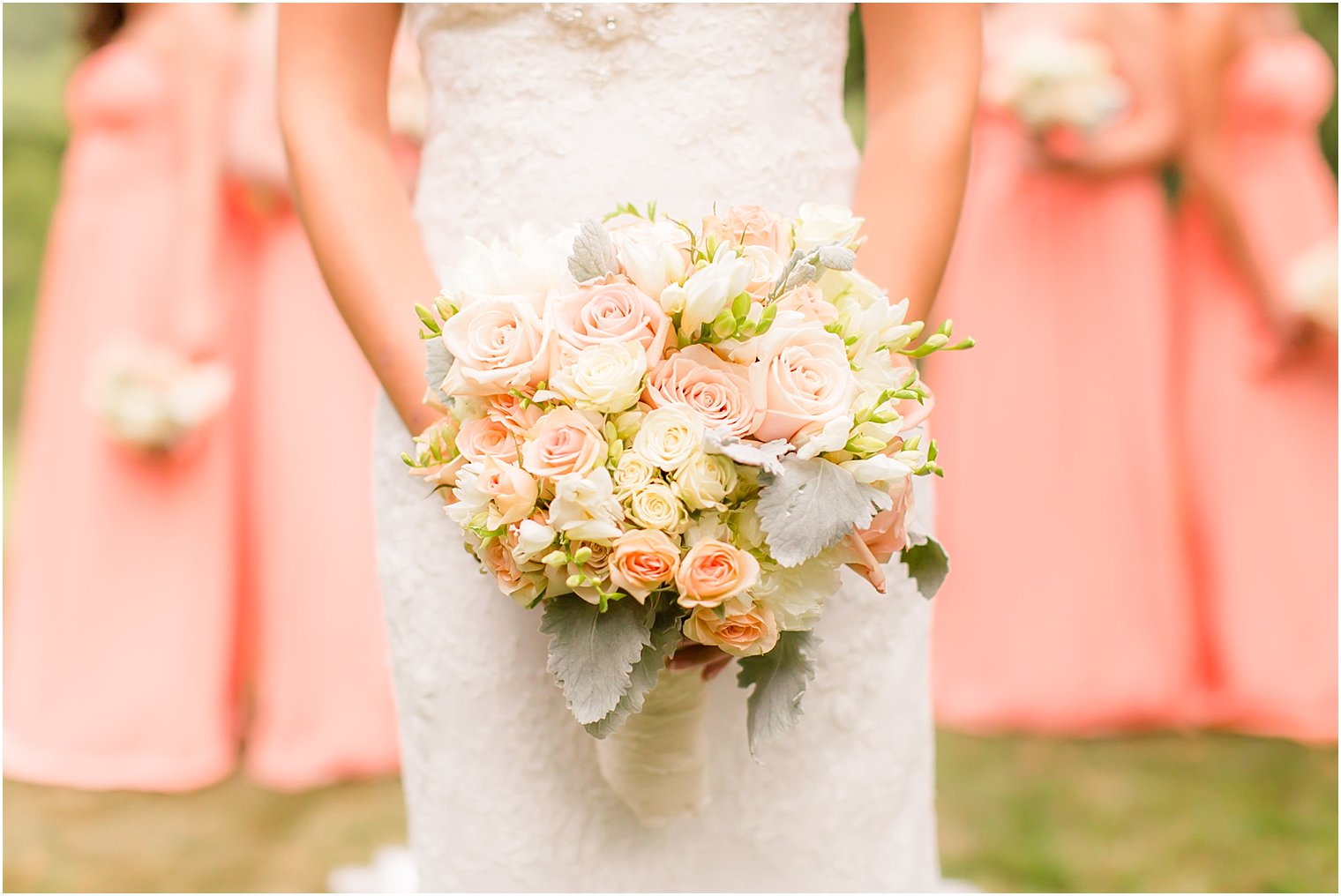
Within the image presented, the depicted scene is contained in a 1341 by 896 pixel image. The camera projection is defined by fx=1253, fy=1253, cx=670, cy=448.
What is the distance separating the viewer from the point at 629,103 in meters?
1.45

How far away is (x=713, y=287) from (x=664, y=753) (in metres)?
0.54

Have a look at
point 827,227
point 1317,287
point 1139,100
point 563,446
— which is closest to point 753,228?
point 827,227

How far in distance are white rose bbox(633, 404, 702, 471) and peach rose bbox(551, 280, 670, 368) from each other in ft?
0.17

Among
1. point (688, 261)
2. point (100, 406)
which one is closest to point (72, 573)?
point (100, 406)

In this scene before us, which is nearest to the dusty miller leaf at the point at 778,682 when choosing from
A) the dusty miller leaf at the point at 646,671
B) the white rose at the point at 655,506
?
the dusty miller leaf at the point at 646,671

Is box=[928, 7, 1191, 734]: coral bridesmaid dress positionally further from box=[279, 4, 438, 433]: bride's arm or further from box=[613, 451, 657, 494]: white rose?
box=[613, 451, 657, 494]: white rose

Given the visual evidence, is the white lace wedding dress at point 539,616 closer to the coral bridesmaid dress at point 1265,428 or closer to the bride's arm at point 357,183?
the bride's arm at point 357,183

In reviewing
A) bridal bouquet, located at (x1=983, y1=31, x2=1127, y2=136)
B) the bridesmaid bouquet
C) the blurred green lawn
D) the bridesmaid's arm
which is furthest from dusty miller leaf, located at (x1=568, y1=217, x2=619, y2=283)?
the bridesmaid's arm

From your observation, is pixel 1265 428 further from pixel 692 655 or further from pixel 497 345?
pixel 497 345

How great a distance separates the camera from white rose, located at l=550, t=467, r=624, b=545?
99cm

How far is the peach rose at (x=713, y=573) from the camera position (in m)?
1.00

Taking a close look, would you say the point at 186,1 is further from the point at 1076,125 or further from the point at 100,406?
the point at 1076,125

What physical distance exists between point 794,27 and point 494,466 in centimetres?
73

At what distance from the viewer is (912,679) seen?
5.09 feet
